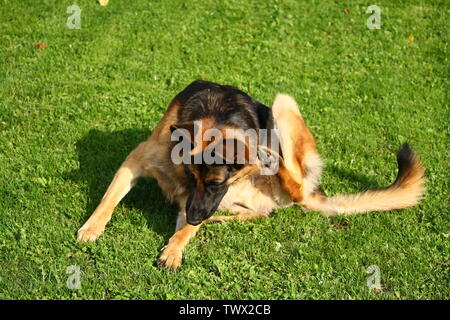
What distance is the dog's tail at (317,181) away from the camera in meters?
5.71

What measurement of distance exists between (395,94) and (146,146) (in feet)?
14.7

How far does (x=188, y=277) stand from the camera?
16.2 feet

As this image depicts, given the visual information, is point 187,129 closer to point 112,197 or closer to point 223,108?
point 223,108

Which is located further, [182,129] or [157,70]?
[157,70]

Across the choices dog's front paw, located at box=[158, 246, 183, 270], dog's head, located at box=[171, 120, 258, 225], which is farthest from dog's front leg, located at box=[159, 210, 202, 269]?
dog's head, located at box=[171, 120, 258, 225]

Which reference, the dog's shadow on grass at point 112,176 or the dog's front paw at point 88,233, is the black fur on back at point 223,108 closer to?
the dog's shadow on grass at point 112,176

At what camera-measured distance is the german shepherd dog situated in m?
5.01

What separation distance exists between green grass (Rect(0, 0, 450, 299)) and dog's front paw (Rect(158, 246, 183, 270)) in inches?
3.4

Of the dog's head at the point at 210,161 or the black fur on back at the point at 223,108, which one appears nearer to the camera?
the dog's head at the point at 210,161

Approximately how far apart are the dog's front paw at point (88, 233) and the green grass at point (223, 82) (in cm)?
9

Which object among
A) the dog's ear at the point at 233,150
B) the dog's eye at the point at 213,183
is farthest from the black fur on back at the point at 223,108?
the dog's eye at the point at 213,183

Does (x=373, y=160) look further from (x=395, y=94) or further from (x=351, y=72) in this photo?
(x=351, y=72)

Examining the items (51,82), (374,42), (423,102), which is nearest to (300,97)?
(423,102)

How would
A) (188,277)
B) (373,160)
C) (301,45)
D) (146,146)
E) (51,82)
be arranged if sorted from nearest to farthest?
(188,277) < (146,146) < (373,160) < (51,82) < (301,45)
